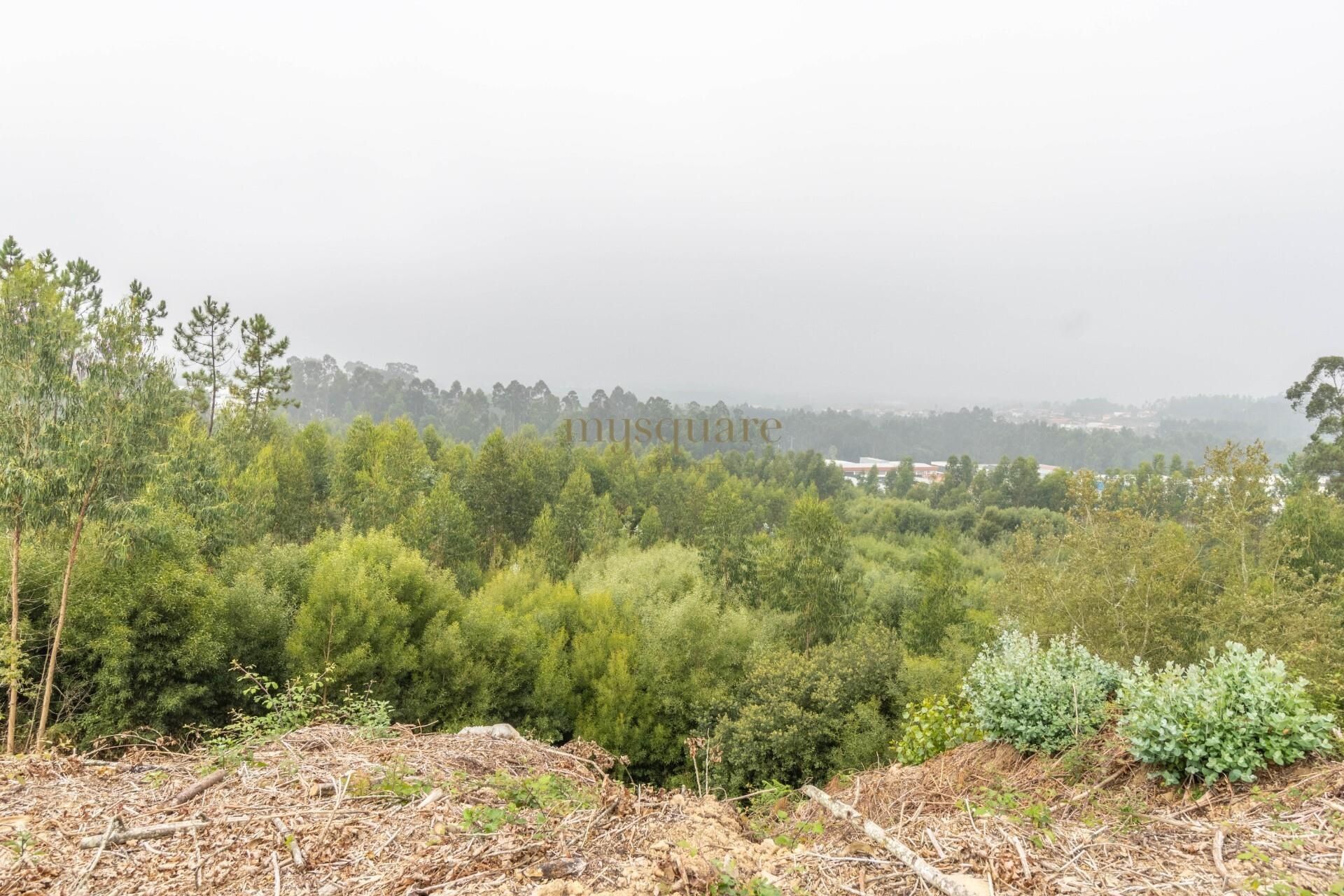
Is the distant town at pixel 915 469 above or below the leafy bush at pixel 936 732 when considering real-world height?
below

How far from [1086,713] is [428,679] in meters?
14.4

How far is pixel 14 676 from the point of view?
8.38 metres

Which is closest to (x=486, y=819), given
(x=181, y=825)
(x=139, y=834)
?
(x=181, y=825)

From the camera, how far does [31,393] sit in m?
8.39

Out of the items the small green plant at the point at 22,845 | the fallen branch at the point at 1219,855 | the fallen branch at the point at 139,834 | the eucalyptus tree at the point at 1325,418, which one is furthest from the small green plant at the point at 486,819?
the eucalyptus tree at the point at 1325,418

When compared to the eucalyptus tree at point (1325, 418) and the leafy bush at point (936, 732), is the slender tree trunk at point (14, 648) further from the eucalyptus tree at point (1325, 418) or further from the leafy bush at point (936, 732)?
the eucalyptus tree at point (1325, 418)

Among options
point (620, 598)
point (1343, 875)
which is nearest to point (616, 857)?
point (1343, 875)

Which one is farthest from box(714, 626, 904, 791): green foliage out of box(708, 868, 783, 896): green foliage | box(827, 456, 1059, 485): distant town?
box(827, 456, 1059, 485): distant town

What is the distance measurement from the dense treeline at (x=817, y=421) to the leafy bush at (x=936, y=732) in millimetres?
73890

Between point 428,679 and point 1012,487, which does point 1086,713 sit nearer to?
point 428,679

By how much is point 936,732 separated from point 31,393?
12.2 m

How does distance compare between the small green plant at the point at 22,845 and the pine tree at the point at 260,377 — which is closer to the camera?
the small green plant at the point at 22,845

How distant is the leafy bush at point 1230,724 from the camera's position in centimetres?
442

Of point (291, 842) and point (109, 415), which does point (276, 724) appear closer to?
point (291, 842)
